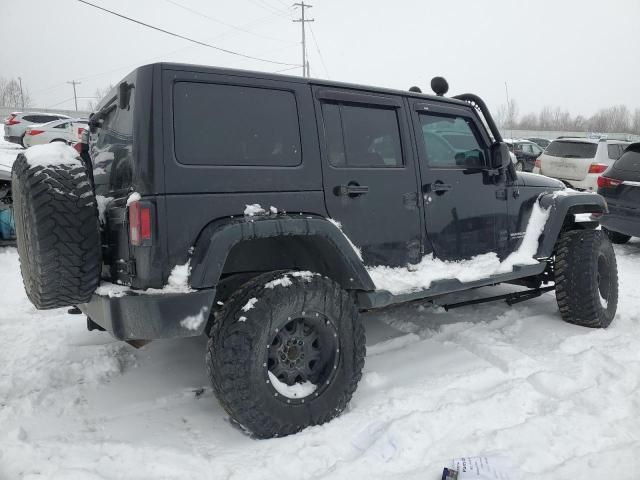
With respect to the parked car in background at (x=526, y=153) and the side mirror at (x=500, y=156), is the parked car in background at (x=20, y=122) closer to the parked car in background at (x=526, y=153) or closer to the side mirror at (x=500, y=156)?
the parked car in background at (x=526, y=153)

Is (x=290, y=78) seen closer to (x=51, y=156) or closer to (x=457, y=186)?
(x=51, y=156)

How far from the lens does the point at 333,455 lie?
2555mm

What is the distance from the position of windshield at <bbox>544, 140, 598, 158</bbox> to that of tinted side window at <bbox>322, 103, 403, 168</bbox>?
1004cm

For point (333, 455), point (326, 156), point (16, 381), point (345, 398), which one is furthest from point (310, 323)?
point (16, 381)

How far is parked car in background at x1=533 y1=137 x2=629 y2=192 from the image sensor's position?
444 inches

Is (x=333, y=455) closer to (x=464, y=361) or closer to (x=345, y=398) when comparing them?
(x=345, y=398)

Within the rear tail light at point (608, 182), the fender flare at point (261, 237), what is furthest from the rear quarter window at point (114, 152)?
the rear tail light at point (608, 182)

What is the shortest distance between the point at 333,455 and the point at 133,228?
151cm

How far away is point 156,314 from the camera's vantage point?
242 centimetres

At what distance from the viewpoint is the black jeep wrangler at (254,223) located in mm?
2488

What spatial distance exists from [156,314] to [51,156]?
3.47 feet

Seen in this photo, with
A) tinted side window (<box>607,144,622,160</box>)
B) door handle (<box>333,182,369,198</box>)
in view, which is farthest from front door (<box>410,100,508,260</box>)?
tinted side window (<box>607,144,622,160</box>)

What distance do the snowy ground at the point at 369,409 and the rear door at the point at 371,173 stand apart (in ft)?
3.13

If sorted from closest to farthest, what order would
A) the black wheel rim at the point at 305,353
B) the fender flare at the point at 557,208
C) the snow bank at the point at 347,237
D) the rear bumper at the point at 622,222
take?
the black wheel rim at the point at 305,353 → the snow bank at the point at 347,237 → the fender flare at the point at 557,208 → the rear bumper at the point at 622,222
